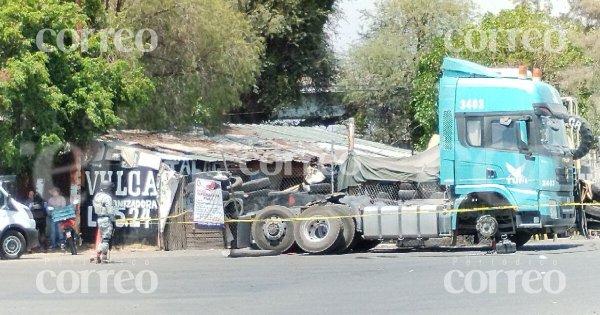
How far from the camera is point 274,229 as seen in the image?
23.4m

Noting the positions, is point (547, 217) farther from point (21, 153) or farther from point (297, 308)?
point (21, 153)

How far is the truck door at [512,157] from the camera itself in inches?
850

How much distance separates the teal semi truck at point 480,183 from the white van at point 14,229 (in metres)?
4.90

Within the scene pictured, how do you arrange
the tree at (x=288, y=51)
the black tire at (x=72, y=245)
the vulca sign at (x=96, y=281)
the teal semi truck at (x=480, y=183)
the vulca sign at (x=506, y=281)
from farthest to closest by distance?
1. the tree at (x=288, y=51)
2. the black tire at (x=72, y=245)
3. the teal semi truck at (x=480, y=183)
4. the vulca sign at (x=96, y=281)
5. the vulca sign at (x=506, y=281)

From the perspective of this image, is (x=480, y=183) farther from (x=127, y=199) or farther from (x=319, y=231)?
(x=127, y=199)

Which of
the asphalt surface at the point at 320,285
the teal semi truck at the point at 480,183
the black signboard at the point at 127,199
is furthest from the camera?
the black signboard at the point at 127,199

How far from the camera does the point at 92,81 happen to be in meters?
27.1

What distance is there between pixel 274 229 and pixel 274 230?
0.8 inches

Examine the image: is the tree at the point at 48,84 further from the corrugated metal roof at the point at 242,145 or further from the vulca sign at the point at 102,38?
the corrugated metal roof at the point at 242,145

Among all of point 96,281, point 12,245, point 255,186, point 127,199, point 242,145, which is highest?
point 242,145

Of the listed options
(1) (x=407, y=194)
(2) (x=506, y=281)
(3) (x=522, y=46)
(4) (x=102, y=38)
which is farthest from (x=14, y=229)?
(3) (x=522, y=46)

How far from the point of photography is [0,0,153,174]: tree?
997 inches

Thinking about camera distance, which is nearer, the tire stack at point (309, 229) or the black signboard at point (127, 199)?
the tire stack at point (309, 229)

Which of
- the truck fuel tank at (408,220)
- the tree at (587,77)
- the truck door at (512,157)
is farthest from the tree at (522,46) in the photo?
the truck door at (512,157)
